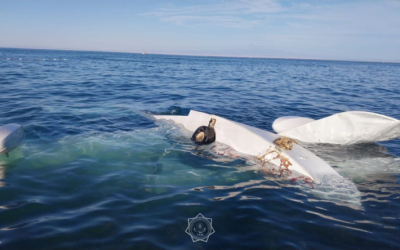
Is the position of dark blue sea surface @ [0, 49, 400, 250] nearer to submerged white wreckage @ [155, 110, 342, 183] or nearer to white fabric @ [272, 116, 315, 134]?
submerged white wreckage @ [155, 110, 342, 183]

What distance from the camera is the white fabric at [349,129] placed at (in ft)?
25.8

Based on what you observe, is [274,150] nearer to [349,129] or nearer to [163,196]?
[349,129]

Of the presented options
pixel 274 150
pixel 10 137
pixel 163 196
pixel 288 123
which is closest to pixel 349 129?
pixel 288 123

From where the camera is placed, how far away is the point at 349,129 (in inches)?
341

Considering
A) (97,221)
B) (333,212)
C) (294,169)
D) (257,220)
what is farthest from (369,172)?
(97,221)

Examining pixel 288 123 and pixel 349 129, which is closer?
pixel 349 129

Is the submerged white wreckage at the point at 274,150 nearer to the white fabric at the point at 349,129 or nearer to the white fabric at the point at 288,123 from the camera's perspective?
the white fabric at the point at 349,129

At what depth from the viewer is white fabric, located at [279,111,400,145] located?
7.85m

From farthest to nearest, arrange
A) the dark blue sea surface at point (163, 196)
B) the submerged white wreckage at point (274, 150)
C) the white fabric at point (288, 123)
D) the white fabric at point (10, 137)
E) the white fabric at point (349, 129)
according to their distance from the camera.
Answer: the white fabric at point (288, 123) → the white fabric at point (349, 129) → the white fabric at point (10, 137) → the submerged white wreckage at point (274, 150) → the dark blue sea surface at point (163, 196)

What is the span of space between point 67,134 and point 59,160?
257 cm

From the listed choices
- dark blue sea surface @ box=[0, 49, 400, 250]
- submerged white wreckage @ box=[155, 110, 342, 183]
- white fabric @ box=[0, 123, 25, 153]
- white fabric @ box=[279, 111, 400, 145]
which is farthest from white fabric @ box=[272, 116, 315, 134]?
white fabric @ box=[0, 123, 25, 153]

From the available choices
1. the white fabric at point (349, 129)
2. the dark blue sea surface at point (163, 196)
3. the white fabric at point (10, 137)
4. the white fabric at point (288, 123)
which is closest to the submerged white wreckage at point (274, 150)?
the dark blue sea surface at point (163, 196)

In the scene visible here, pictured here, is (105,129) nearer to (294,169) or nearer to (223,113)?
(223,113)

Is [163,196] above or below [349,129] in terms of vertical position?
below
